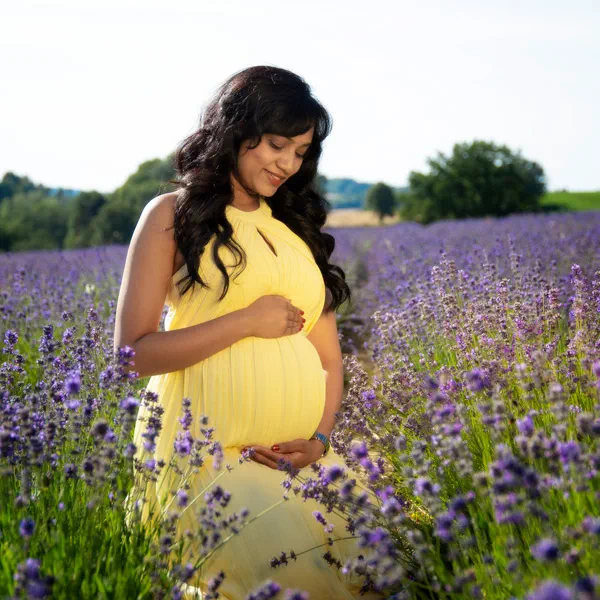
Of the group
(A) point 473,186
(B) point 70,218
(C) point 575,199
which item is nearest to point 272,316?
(B) point 70,218

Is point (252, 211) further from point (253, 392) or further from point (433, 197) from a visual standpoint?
point (433, 197)

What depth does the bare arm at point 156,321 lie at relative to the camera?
2381 millimetres

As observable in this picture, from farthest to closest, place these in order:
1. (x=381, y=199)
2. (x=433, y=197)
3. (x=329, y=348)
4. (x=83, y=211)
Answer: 1. (x=381, y=199)
2. (x=433, y=197)
3. (x=83, y=211)
4. (x=329, y=348)

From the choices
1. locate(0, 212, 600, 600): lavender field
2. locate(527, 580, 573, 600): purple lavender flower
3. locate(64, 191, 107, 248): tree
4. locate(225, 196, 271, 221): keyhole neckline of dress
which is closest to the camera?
locate(527, 580, 573, 600): purple lavender flower

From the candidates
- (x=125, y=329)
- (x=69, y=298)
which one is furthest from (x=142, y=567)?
(x=69, y=298)

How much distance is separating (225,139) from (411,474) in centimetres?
116

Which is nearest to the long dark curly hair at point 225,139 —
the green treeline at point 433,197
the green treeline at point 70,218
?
the green treeline at point 70,218

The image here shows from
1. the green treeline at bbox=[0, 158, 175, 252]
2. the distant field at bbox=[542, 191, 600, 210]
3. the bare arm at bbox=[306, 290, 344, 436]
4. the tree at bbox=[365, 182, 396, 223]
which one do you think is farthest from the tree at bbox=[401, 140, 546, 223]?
the bare arm at bbox=[306, 290, 344, 436]

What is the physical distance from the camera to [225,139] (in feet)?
8.61

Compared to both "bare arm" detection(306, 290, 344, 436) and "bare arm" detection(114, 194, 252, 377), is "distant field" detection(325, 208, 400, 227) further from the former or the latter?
"bare arm" detection(114, 194, 252, 377)

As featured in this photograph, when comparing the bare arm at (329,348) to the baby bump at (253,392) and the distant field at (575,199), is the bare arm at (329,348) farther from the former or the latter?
the distant field at (575,199)

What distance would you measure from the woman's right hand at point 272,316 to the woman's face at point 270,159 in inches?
14.3

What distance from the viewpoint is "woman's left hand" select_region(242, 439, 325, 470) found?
2.45m

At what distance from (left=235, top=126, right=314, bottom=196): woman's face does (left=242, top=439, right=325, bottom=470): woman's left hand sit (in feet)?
2.58
